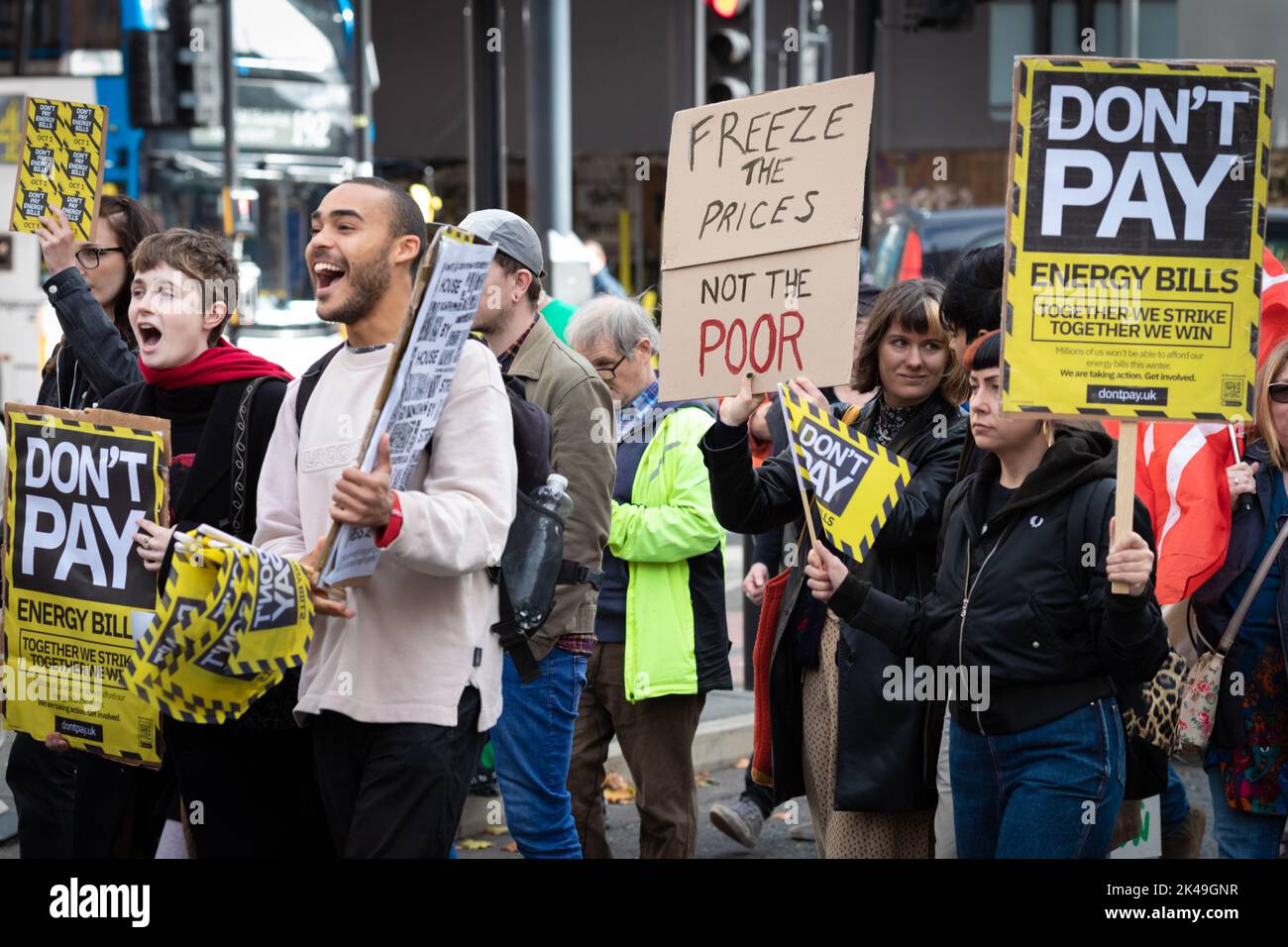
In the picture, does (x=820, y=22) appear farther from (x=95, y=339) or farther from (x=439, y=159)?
(x=95, y=339)

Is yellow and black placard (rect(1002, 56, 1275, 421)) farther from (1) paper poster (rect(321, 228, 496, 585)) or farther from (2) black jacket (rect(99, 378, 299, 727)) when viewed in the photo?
(2) black jacket (rect(99, 378, 299, 727))

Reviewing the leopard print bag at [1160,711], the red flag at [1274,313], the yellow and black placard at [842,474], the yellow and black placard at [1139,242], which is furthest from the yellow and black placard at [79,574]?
the red flag at [1274,313]

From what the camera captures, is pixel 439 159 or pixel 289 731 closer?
pixel 289 731

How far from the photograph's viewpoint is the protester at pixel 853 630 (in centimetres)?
433

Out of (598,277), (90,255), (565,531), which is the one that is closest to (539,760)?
(565,531)

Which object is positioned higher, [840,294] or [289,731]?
[840,294]

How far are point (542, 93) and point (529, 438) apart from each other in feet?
23.9

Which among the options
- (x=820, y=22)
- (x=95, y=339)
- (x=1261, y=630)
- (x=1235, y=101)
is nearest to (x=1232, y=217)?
(x=1235, y=101)

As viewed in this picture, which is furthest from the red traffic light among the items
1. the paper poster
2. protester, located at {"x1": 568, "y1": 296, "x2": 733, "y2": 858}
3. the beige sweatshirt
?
the paper poster

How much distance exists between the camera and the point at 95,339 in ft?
14.8

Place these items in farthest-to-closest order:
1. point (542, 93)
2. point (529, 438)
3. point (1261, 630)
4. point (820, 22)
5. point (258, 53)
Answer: point (820, 22) → point (258, 53) → point (542, 93) → point (1261, 630) → point (529, 438)

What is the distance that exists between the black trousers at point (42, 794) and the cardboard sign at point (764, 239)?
1900 millimetres

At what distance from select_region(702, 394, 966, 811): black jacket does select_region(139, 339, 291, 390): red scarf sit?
1116 mm

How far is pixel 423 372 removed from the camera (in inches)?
128
